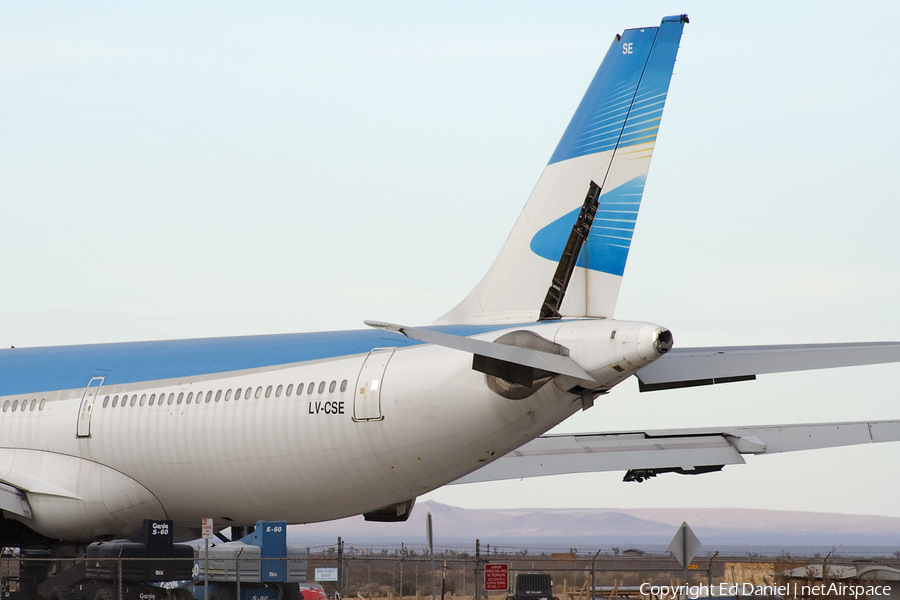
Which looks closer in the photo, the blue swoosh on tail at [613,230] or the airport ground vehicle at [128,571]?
the blue swoosh on tail at [613,230]

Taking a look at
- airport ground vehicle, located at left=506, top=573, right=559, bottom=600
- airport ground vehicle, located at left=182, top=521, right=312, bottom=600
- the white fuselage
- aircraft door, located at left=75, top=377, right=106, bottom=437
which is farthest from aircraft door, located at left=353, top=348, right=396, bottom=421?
airport ground vehicle, located at left=506, top=573, right=559, bottom=600

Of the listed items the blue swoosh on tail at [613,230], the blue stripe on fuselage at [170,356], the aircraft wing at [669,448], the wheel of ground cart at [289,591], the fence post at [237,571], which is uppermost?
the blue swoosh on tail at [613,230]

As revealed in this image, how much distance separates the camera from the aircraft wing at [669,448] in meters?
18.1

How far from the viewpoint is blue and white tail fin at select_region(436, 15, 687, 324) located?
14.7 meters

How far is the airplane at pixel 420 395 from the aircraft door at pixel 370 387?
37 mm

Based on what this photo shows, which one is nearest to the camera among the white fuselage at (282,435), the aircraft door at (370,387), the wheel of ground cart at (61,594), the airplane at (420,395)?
the airplane at (420,395)

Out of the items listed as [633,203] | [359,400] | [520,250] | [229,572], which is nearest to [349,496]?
[359,400]

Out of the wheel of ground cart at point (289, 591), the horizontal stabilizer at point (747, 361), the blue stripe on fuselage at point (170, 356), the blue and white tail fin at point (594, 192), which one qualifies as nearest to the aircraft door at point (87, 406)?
the blue stripe on fuselage at point (170, 356)

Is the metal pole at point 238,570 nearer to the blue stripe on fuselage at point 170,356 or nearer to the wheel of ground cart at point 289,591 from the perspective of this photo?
the wheel of ground cart at point 289,591

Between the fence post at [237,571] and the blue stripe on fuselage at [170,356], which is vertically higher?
the blue stripe on fuselage at [170,356]

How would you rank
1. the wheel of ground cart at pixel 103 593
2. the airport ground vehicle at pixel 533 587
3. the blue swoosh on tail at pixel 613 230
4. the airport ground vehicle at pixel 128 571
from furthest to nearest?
1. the airport ground vehicle at pixel 533 587
2. the wheel of ground cart at pixel 103 593
3. the airport ground vehicle at pixel 128 571
4. the blue swoosh on tail at pixel 613 230

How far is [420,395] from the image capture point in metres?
14.9

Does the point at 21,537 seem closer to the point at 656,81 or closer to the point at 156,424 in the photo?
the point at 156,424

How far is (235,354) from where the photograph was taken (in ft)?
58.9
